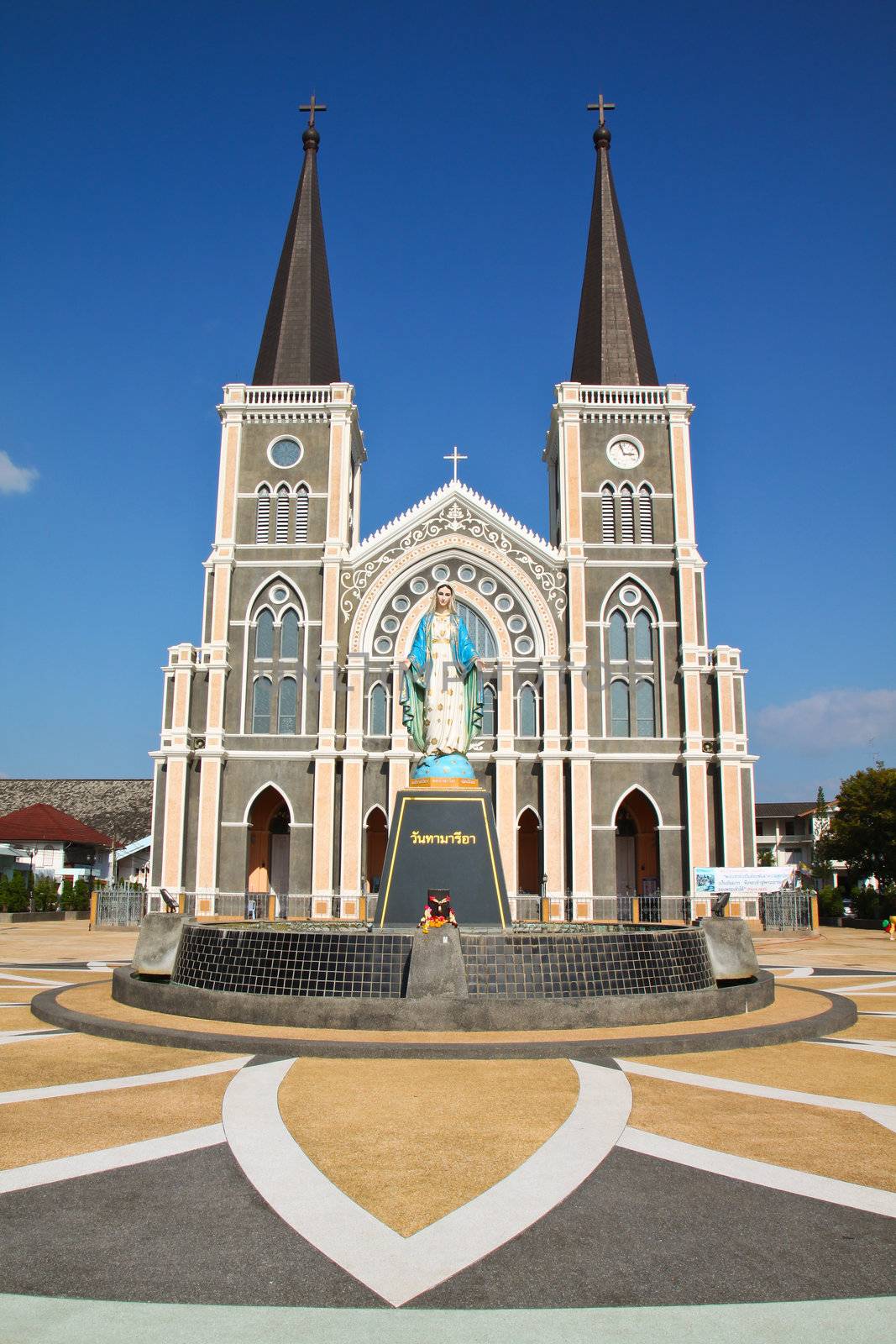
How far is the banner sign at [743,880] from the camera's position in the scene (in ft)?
120

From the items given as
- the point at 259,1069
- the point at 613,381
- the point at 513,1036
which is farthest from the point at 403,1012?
the point at 613,381

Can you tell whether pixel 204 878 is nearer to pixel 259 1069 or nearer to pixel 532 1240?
pixel 259 1069

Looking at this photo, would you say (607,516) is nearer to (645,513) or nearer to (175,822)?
(645,513)

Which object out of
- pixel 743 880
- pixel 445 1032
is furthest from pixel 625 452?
pixel 445 1032

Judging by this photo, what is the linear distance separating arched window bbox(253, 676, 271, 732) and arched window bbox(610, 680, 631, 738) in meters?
13.5

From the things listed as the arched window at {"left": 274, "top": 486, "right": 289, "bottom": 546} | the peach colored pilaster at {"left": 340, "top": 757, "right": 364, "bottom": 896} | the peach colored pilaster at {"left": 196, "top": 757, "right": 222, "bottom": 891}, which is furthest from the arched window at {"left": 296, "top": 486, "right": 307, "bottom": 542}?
the peach colored pilaster at {"left": 196, "top": 757, "right": 222, "bottom": 891}

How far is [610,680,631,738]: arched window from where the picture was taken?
39750mm

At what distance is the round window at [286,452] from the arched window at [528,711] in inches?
534

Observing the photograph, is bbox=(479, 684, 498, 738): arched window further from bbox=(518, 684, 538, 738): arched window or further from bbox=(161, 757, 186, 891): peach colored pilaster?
bbox=(161, 757, 186, 891): peach colored pilaster

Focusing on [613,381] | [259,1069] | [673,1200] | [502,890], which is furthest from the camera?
[613,381]

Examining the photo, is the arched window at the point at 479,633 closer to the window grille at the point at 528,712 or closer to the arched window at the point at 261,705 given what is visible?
the window grille at the point at 528,712

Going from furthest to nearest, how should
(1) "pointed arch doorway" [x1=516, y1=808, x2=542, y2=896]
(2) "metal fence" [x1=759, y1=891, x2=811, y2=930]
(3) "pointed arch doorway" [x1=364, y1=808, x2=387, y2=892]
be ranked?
(1) "pointed arch doorway" [x1=516, y1=808, x2=542, y2=896], (3) "pointed arch doorway" [x1=364, y1=808, x2=387, y2=892], (2) "metal fence" [x1=759, y1=891, x2=811, y2=930]

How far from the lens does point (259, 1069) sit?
29.9 ft

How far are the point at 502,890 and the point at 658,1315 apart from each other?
11.3m
